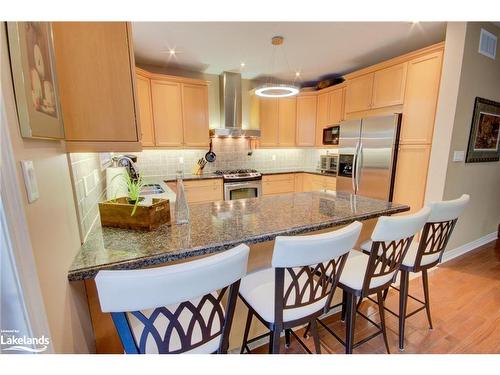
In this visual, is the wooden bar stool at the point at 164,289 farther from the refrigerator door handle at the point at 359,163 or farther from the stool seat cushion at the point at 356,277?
the refrigerator door handle at the point at 359,163

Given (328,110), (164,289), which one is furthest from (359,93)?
(164,289)

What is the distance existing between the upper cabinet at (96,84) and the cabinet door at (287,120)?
3787 mm

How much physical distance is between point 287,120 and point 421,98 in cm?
236

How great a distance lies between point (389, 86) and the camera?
3074 mm

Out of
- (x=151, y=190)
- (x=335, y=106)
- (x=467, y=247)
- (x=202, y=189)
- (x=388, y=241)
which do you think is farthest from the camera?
(x=335, y=106)

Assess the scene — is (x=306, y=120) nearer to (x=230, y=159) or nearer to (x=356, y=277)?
(x=230, y=159)

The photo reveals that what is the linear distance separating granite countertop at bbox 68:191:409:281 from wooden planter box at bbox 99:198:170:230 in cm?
4

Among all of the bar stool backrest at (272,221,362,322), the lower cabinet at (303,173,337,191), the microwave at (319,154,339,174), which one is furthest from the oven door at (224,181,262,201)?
the bar stool backrest at (272,221,362,322)

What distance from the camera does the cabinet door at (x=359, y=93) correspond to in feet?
11.0

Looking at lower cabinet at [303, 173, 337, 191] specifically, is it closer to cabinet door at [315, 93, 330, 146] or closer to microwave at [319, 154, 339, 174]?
microwave at [319, 154, 339, 174]

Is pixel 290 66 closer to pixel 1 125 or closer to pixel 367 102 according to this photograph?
pixel 367 102
